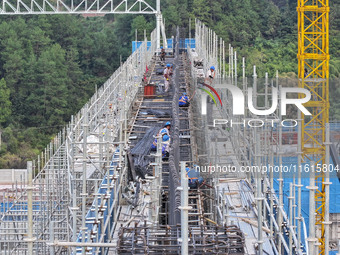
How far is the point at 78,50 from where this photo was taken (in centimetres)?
6531

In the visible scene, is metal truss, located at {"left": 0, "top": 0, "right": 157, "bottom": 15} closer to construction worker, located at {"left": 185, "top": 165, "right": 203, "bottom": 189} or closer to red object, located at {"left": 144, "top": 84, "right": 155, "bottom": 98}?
red object, located at {"left": 144, "top": 84, "right": 155, "bottom": 98}

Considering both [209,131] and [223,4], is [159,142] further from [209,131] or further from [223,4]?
[223,4]

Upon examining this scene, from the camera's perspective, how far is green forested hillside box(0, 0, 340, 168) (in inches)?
2105

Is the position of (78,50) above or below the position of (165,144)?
above

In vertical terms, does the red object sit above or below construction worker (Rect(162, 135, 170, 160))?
above

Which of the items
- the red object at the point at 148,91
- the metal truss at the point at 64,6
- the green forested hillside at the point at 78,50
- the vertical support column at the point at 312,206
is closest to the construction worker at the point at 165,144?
the vertical support column at the point at 312,206

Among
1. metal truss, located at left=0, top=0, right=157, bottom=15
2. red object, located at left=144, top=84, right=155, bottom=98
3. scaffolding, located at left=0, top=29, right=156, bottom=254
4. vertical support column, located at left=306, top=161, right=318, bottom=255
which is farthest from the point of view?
metal truss, located at left=0, top=0, right=157, bottom=15

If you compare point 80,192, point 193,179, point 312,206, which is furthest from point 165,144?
point 312,206

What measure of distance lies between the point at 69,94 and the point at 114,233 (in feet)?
144

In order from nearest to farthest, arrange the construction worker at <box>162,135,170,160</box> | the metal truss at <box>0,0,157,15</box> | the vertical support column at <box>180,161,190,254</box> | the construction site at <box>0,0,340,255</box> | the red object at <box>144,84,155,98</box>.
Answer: the vertical support column at <box>180,161,190,254</box>
the construction site at <box>0,0,340,255</box>
the construction worker at <box>162,135,170,160</box>
the red object at <box>144,84,155,98</box>
the metal truss at <box>0,0,157,15</box>

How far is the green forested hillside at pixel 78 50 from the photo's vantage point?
5347cm

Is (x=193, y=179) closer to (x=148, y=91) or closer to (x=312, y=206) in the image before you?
(x=312, y=206)

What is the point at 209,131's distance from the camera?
1970 centimetres

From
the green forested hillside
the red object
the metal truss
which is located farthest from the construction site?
the green forested hillside
